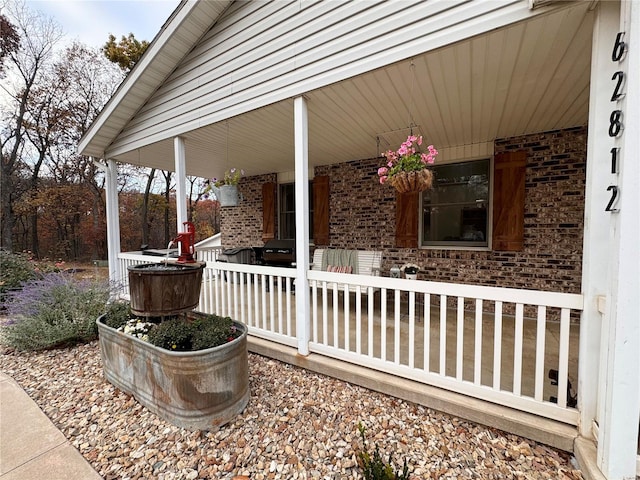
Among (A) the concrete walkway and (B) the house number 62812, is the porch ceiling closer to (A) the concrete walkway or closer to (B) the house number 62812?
(B) the house number 62812

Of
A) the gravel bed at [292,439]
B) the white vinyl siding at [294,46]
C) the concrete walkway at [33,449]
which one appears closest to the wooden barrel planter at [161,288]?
the gravel bed at [292,439]

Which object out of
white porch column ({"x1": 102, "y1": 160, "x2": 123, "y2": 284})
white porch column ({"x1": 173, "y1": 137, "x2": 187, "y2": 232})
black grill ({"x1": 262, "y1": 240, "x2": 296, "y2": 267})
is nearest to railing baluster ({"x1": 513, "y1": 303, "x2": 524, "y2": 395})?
white porch column ({"x1": 173, "y1": 137, "x2": 187, "y2": 232})

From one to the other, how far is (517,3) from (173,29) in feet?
12.2

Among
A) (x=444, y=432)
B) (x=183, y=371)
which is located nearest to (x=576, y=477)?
(x=444, y=432)

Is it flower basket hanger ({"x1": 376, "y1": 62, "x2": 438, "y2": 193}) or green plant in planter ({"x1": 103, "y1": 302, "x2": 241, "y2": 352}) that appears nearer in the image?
green plant in planter ({"x1": 103, "y1": 302, "x2": 241, "y2": 352})

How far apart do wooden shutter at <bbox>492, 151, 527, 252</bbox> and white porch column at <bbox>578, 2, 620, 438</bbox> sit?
2578mm

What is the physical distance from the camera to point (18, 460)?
1.84m

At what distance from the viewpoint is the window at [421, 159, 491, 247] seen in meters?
4.51

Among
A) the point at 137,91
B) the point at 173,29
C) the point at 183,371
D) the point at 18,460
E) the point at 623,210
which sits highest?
the point at 173,29

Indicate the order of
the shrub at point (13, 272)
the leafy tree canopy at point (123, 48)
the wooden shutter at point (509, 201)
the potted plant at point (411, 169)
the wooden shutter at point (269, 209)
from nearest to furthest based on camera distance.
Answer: the potted plant at point (411, 169) → the wooden shutter at point (509, 201) → the shrub at point (13, 272) → the wooden shutter at point (269, 209) → the leafy tree canopy at point (123, 48)

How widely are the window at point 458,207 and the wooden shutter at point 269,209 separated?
11.2 feet

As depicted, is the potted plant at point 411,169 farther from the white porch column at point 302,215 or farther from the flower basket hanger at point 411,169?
the white porch column at point 302,215

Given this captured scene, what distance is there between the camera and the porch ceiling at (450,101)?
2.13m

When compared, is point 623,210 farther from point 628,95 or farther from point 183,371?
point 183,371
